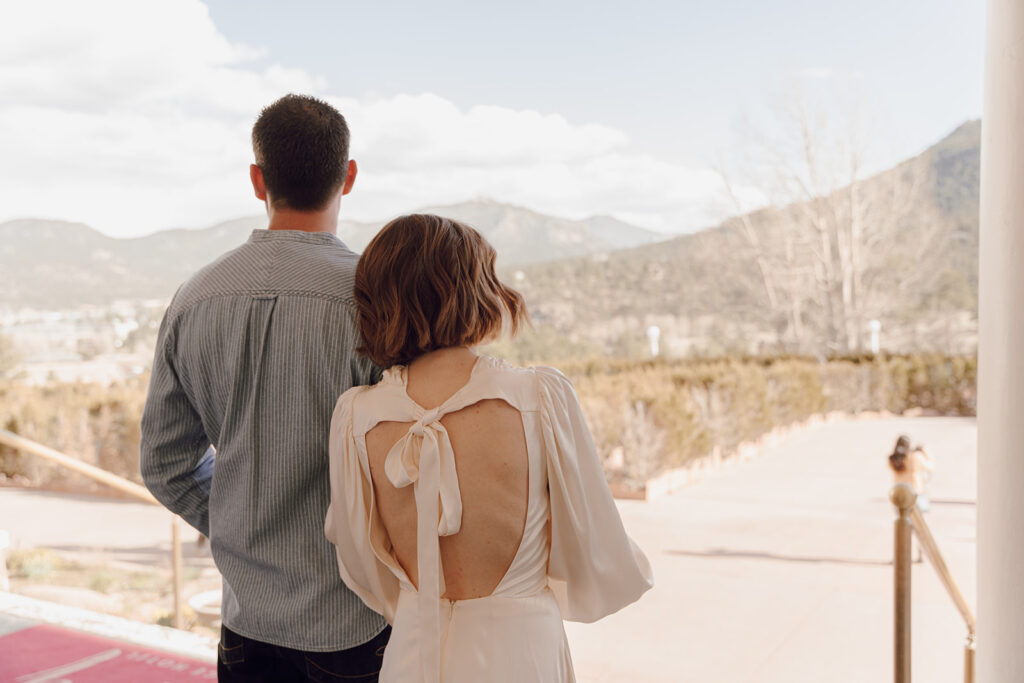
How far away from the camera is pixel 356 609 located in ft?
3.52

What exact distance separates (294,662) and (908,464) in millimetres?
3692

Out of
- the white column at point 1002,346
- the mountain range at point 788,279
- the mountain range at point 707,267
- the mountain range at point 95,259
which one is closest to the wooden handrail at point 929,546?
the white column at point 1002,346

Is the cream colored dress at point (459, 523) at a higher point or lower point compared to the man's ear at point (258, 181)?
lower

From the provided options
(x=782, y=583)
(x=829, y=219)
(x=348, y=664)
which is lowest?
(x=782, y=583)

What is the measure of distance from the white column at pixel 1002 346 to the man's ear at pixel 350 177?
3.60ft

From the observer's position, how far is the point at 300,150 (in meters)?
1.05

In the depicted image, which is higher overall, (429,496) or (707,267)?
(707,267)

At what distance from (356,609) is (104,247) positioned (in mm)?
10706

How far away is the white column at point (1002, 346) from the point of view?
4.40 ft

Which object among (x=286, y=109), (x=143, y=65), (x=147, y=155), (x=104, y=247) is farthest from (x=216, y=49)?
(x=286, y=109)

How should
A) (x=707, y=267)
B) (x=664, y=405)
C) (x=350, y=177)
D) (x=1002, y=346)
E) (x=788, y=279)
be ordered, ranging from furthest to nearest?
(x=707, y=267) → (x=788, y=279) → (x=664, y=405) → (x=1002, y=346) → (x=350, y=177)

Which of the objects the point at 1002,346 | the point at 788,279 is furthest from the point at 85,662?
the point at 788,279

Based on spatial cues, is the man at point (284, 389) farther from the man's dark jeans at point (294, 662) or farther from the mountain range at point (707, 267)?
the mountain range at point (707, 267)

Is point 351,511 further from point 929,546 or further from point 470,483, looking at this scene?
point 929,546
